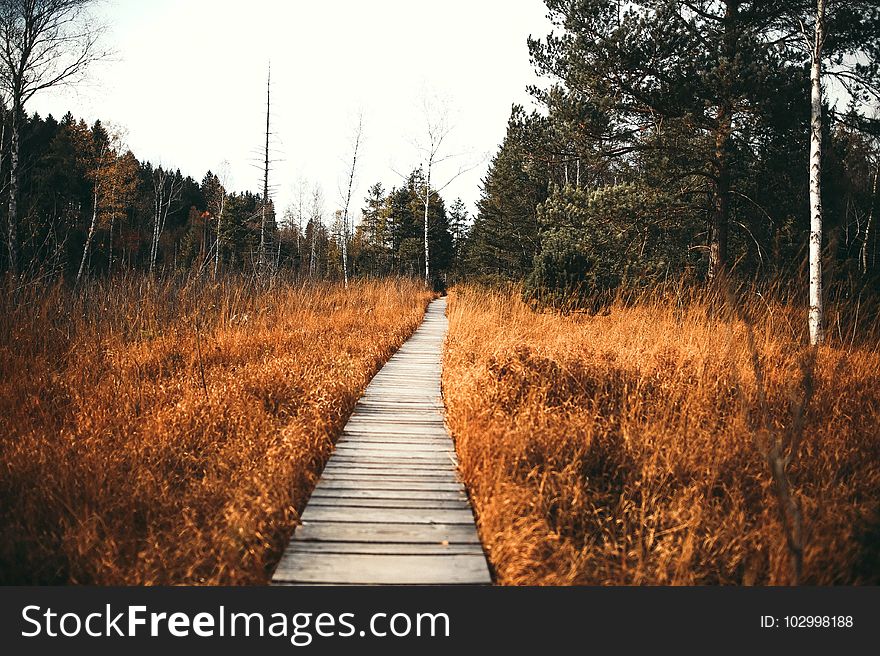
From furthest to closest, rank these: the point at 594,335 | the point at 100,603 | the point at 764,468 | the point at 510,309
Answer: the point at 510,309
the point at 594,335
the point at 764,468
the point at 100,603

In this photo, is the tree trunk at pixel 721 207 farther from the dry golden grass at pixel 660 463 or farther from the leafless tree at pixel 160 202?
the leafless tree at pixel 160 202

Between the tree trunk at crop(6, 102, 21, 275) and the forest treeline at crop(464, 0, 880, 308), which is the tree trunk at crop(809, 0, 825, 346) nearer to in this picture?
the forest treeline at crop(464, 0, 880, 308)

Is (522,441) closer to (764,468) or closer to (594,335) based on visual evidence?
(764,468)

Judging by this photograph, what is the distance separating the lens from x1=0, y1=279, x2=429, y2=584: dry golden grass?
243 cm

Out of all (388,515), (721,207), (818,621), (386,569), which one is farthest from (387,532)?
(721,207)

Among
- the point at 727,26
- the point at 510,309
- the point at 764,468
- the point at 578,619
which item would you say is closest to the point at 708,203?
the point at 727,26

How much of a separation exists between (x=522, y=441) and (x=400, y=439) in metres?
1.23

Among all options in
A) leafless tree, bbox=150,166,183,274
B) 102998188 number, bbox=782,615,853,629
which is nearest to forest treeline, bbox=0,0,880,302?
102998188 number, bbox=782,615,853,629

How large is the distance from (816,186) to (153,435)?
894cm


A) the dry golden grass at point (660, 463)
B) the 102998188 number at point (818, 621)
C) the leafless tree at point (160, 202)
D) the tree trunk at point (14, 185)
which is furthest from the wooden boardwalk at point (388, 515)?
the leafless tree at point (160, 202)

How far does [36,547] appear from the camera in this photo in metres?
2.50

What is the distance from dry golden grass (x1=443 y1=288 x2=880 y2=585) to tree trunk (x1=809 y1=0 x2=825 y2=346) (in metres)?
1.00

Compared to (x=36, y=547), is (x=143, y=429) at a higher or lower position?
higher

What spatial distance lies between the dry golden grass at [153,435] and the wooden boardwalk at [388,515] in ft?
0.62
